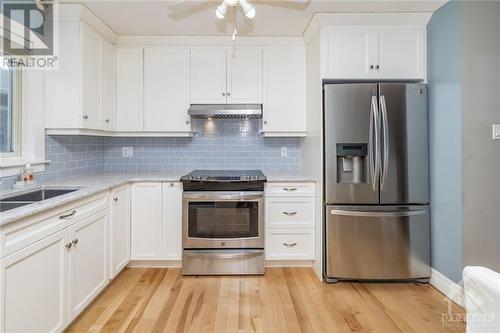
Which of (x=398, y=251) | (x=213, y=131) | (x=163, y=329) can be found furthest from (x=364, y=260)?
(x=213, y=131)

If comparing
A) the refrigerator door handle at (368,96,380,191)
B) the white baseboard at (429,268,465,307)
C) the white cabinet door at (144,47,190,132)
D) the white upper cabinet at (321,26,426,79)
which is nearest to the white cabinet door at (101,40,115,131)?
the white cabinet door at (144,47,190,132)

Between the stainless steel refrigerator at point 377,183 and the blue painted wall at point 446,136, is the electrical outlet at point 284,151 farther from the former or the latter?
the blue painted wall at point 446,136

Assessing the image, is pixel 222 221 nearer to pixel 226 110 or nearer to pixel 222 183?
pixel 222 183

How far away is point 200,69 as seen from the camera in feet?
10.7

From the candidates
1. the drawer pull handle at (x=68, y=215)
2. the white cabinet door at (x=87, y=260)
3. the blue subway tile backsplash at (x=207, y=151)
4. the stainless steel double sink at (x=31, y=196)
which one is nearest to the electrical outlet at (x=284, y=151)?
the blue subway tile backsplash at (x=207, y=151)

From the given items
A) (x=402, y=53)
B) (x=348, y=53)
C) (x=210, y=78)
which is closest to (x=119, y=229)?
(x=210, y=78)

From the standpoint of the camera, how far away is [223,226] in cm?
290

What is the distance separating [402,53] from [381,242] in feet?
5.53

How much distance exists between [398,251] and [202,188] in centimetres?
182

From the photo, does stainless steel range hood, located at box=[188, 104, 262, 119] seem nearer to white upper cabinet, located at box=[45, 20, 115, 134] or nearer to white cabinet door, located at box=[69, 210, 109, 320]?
white upper cabinet, located at box=[45, 20, 115, 134]

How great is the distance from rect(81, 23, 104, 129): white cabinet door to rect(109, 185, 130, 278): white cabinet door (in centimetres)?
68

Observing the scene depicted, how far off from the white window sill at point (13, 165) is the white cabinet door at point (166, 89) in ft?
3.54

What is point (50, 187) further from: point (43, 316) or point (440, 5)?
point (440, 5)

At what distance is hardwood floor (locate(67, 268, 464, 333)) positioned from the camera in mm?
2074
